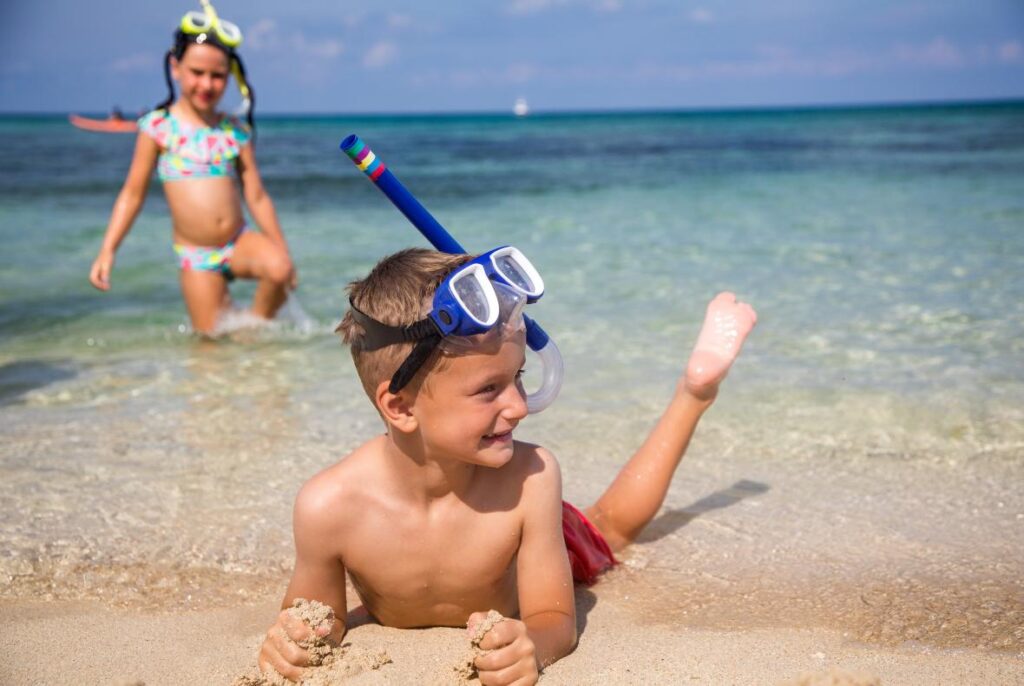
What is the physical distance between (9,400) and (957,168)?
50.5 ft

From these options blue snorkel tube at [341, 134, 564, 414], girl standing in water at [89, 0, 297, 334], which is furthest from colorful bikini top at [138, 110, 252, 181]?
blue snorkel tube at [341, 134, 564, 414]

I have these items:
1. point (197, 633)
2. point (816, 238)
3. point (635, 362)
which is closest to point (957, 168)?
point (816, 238)

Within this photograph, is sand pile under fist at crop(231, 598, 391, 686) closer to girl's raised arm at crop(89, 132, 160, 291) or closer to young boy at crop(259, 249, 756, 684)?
young boy at crop(259, 249, 756, 684)

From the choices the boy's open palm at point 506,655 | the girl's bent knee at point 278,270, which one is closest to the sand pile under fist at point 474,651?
the boy's open palm at point 506,655

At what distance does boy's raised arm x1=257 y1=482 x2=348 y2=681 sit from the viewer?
2188mm

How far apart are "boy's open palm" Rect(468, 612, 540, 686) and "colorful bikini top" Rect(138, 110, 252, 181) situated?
13.6 ft

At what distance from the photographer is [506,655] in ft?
6.83

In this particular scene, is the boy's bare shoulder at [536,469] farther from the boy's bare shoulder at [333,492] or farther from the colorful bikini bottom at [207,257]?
the colorful bikini bottom at [207,257]

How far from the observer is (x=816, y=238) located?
9.04m

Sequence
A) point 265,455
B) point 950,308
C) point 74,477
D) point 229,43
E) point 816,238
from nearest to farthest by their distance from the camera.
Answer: point 74,477 < point 265,455 < point 229,43 < point 950,308 < point 816,238

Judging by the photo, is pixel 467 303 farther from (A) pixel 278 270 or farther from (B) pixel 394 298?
(A) pixel 278 270

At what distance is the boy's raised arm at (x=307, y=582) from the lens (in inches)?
86.1

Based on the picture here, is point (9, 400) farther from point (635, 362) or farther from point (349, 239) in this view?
point (349, 239)

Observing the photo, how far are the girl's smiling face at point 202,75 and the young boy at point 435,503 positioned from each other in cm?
365
